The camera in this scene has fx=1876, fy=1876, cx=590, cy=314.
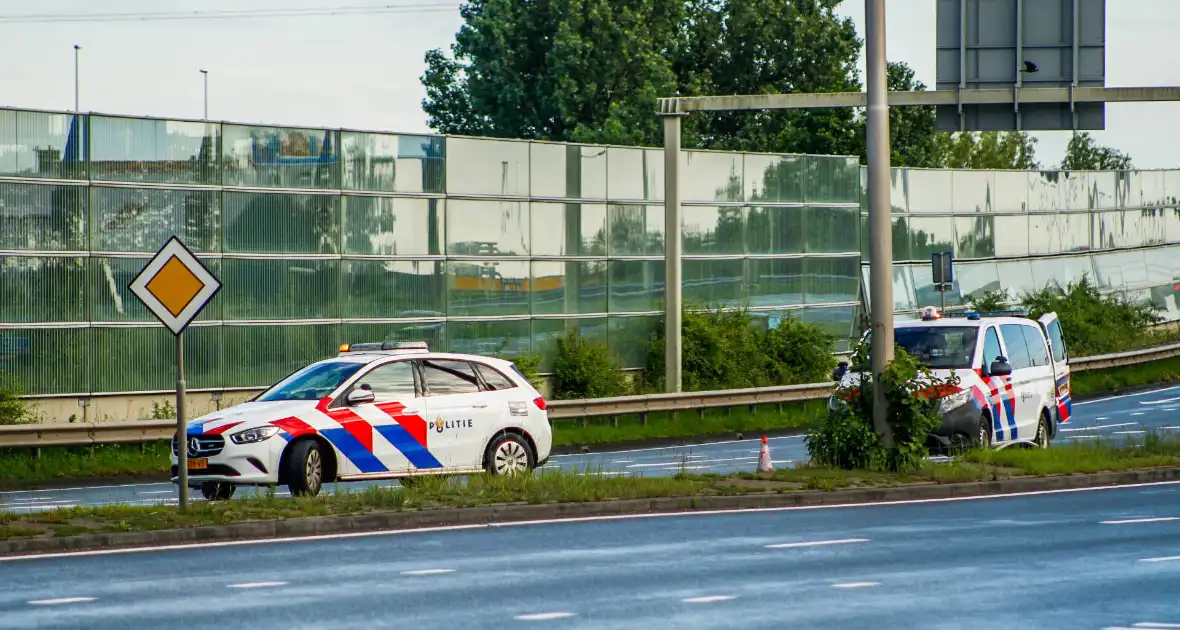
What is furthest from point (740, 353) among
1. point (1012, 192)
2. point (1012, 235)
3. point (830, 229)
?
point (1012, 192)

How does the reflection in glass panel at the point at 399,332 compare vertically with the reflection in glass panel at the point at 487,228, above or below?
below

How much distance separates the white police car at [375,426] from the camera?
725 inches

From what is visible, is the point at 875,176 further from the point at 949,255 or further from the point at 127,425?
the point at 949,255

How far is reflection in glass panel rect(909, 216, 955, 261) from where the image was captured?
46.1 m

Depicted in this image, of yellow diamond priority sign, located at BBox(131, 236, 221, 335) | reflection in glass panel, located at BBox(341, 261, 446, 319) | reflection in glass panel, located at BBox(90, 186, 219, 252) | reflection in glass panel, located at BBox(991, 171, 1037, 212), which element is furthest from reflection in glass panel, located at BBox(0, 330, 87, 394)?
reflection in glass panel, located at BBox(991, 171, 1037, 212)

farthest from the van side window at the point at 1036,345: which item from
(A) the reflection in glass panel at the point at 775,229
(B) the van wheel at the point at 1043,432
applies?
(A) the reflection in glass panel at the point at 775,229

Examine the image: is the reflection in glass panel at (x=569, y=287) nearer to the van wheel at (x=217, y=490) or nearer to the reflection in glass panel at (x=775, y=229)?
the reflection in glass panel at (x=775, y=229)

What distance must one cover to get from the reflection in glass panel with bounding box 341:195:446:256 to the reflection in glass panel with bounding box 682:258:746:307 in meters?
6.69

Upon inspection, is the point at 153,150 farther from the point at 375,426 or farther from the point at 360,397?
the point at 375,426

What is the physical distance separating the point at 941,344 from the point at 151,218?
11769mm

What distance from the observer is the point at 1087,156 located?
13662cm

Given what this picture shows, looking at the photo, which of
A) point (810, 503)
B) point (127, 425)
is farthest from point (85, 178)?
point (810, 503)

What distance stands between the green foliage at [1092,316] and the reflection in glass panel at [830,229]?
A: 572 centimetres

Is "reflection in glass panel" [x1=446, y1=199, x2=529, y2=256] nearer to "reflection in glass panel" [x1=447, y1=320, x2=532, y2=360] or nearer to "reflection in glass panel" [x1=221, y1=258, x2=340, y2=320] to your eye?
"reflection in glass panel" [x1=447, y1=320, x2=532, y2=360]
